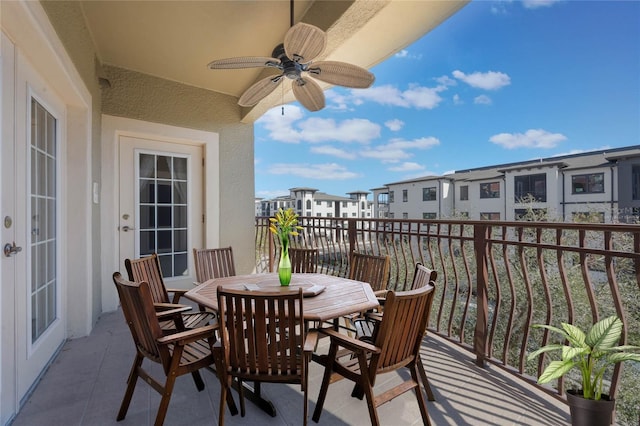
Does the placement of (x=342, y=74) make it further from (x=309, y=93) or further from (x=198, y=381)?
(x=198, y=381)

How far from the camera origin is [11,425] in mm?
1588

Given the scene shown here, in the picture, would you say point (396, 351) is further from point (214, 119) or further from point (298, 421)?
point (214, 119)

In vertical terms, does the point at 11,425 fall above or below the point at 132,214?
below

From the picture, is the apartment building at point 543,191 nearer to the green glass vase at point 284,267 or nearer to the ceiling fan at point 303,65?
the ceiling fan at point 303,65

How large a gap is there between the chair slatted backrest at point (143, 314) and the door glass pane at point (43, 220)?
1004 millimetres

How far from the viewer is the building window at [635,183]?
12.8 m

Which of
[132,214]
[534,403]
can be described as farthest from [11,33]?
[534,403]

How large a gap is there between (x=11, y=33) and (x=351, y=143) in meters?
37.7

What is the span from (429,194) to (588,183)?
901 cm

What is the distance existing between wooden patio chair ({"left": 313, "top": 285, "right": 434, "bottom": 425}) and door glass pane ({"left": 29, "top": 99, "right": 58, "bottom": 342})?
2.01 metres

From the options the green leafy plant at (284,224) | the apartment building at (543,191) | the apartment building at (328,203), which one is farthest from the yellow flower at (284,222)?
the apartment building at (328,203)

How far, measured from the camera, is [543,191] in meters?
16.4

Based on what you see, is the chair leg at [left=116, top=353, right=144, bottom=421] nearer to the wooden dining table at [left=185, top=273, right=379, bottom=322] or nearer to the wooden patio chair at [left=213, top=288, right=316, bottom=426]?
the wooden dining table at [left=185, top=273, right=379, bottom=322]

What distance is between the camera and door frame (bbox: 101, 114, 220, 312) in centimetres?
350
